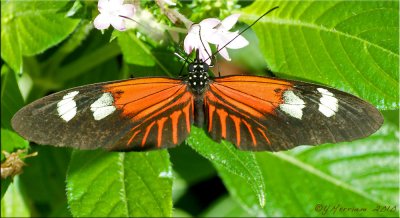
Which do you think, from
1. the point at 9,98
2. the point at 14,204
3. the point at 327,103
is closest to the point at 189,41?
the point at 327,103

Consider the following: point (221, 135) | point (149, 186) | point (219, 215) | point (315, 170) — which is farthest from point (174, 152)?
point (221, 135)

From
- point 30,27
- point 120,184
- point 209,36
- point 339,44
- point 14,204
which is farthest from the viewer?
point 14,204

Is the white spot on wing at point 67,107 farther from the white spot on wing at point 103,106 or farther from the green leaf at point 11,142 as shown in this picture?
the green leaf at point 11,142

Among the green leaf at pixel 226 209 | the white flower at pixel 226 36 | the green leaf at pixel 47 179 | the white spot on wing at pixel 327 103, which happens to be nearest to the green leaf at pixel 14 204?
the green leaf at pixel 47 179

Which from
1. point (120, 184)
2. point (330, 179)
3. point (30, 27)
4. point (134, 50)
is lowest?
point (120, 184)

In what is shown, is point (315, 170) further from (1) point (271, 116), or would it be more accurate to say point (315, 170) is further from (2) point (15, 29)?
(2) point (15, 29)

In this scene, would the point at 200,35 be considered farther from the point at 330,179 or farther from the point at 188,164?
the point at 188,164

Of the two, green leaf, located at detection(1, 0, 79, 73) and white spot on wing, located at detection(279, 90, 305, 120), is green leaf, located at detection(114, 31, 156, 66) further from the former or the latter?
white spot on wing, located at detection(279, 90, 305, 120)
